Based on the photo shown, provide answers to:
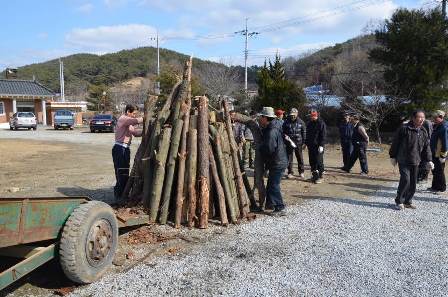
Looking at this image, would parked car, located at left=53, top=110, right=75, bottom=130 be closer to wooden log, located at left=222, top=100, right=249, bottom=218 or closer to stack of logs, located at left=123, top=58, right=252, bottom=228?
stack of logs, located at left=123, top=58, right=252, bottom=228

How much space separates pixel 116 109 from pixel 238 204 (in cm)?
5512

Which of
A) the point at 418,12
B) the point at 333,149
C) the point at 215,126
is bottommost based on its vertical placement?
the point at 333,149

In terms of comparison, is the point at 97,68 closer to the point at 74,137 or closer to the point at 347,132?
the point at 74,137

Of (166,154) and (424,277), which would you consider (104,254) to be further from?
(424,277)

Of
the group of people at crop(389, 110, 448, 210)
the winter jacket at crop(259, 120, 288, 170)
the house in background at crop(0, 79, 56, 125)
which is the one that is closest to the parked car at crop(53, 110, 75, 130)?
the house in background at crop(0, 79, 56, 125)

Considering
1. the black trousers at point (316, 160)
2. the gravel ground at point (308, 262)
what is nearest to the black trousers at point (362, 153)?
the black trousers at point (316, 160)

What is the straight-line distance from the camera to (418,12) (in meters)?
20.8

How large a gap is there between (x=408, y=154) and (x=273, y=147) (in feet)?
8.30

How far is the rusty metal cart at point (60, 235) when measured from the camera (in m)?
3.88

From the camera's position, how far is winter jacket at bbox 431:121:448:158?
944 centimetres

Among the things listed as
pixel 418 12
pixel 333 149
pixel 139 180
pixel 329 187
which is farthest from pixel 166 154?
pixel 418 12

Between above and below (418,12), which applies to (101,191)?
below

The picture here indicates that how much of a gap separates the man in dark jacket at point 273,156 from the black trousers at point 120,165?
245cm

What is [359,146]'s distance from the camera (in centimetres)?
1241
